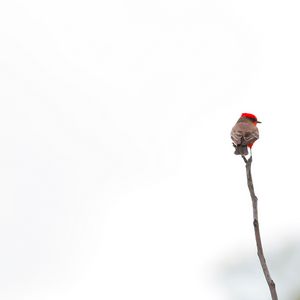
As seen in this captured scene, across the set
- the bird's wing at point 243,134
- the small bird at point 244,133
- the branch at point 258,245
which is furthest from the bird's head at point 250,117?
the branch at point 258,245

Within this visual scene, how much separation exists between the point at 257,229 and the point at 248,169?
0.93 metres

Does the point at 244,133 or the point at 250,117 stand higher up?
the point at 250,117

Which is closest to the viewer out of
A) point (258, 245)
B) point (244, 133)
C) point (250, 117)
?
point (258, 245)

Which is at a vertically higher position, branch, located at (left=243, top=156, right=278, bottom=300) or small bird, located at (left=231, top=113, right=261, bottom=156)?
small bird, located at (left=231, top=113, right=261, bottom=156)

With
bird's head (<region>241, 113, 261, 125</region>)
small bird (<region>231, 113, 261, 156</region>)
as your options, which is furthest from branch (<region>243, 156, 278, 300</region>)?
bird's head (<region>241, 113, 261, 125</region>)

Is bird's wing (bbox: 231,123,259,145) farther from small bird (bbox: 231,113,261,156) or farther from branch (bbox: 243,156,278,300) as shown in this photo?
branch (bbox: 243,156,278,300)

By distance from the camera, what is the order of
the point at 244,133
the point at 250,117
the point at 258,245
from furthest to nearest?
the point at 250,117
the point at 244,133
the point at 258,245

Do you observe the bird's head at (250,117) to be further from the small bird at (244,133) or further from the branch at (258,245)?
the branch at (258,245)

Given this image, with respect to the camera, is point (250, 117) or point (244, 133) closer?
point (244, 133)

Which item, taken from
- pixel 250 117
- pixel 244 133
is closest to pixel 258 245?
pixel 244 133

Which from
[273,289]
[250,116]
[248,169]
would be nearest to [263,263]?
[273,289]

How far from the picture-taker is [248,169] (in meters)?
9.64

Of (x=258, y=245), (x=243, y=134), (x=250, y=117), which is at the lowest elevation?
(x=258, y=245)

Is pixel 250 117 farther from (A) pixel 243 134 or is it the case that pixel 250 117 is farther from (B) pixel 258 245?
(B) pixel 258 245
